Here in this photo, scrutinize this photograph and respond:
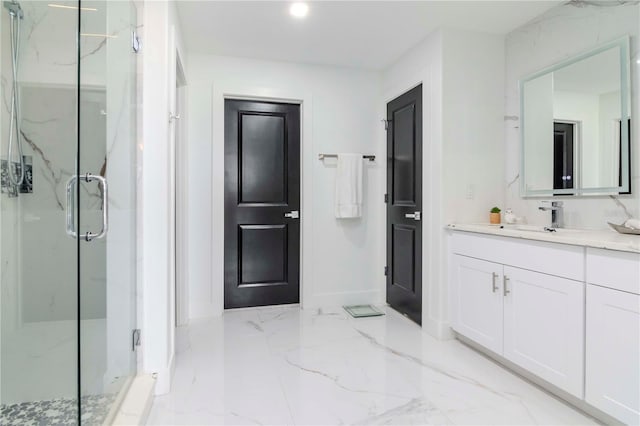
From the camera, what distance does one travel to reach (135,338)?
74.9 inches

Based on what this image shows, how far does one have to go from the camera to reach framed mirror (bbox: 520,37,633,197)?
6.83 feet

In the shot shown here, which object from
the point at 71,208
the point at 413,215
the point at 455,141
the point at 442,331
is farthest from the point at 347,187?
the point at 71,208

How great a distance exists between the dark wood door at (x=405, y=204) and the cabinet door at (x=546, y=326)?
94cm

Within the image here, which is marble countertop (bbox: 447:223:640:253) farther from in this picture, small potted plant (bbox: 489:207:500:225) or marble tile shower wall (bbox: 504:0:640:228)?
small potted plant (bbox: 489:207:500:225)

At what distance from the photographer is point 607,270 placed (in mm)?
1601

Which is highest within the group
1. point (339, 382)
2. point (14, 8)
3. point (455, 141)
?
point (14, 8)

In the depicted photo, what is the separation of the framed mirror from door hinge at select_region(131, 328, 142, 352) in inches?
105

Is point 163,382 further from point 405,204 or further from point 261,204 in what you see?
point 405,204

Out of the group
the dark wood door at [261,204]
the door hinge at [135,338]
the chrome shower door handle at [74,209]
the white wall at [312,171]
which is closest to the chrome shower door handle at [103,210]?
the chrome shower door handle at [74,209]

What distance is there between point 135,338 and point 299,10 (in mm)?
2250

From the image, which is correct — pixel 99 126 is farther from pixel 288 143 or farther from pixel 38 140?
A: pixel 288 143

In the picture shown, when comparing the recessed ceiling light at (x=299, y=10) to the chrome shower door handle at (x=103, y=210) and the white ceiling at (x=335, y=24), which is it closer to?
the white ceiling at (x=335, y=24)

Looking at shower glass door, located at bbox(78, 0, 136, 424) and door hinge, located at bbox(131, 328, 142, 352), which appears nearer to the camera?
shower glass door, located at bbox(78, 0, 136, 424)

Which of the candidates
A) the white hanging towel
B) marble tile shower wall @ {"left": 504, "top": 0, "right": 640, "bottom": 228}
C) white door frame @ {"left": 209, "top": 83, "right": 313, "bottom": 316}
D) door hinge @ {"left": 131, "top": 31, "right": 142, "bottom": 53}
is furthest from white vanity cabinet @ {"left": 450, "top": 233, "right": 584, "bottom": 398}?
door hinge @ {"left": 131, "top": 31, "right": 142, "bottom": 53}
